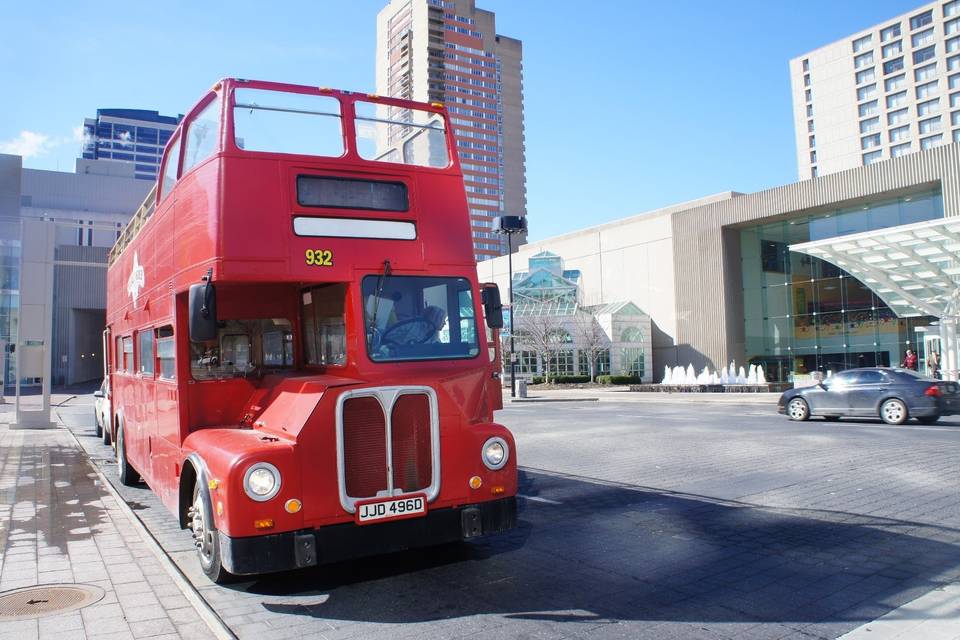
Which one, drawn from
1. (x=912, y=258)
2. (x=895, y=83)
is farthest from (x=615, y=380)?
(x=895, y=83)

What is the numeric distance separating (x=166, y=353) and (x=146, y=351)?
1.51 m

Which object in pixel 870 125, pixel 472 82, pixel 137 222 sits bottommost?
pixel 137 222

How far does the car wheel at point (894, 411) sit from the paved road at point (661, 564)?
5793 mm

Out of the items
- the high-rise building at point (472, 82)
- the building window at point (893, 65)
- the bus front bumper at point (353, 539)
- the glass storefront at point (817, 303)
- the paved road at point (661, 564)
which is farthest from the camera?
the high-rise building at point (472, 82)

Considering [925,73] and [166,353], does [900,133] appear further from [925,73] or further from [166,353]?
[166,353]

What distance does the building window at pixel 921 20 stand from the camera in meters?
82.1

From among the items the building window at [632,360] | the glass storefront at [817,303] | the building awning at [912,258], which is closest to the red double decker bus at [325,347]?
the building awning at [912,258]

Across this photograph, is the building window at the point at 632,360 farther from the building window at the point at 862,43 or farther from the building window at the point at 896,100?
the building window at the point at 862,43

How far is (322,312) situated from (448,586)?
8.41ft

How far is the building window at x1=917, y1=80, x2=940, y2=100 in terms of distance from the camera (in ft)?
273

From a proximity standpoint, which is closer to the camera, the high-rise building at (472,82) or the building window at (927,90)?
the building window at (927,90)

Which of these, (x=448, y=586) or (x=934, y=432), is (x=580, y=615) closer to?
(x=448, y=586)

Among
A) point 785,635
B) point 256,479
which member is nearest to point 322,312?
point 256,479

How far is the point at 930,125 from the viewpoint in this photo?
84.5 metres
